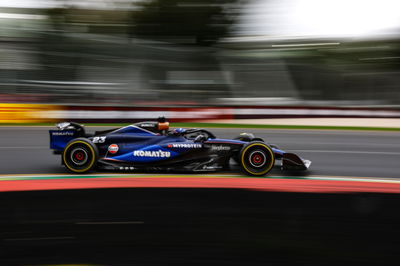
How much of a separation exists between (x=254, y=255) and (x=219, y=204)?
1039 mm

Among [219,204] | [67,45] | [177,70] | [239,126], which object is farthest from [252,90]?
[219,204]

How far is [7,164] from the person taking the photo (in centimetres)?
833

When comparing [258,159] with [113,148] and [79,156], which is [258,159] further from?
[79,156]

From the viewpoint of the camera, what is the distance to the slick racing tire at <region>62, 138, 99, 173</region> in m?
6.96

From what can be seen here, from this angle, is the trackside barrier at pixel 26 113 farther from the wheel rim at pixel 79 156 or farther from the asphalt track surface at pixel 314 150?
the wheel rim at pixel 79 156

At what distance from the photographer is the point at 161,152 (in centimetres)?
701

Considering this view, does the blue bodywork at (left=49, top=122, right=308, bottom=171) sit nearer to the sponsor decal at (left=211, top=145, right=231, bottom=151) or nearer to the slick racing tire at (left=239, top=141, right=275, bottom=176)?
the sponsor decal at (left=211, top=145, right=231, bottom=151)

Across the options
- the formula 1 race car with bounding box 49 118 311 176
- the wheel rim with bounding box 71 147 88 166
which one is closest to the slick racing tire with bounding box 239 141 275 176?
the formula 1 race car with bounding box 49 118 311 176

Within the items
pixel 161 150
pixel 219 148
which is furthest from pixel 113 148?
pixel 219 148

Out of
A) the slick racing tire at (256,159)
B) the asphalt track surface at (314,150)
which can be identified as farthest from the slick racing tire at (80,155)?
the slick racing tire at (256,159)

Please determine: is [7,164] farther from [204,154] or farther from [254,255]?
[254,255]

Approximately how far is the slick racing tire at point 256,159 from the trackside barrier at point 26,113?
1030 cm

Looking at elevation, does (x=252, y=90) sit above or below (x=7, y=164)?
above

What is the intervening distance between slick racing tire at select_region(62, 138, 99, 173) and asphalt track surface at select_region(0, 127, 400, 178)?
47cm
